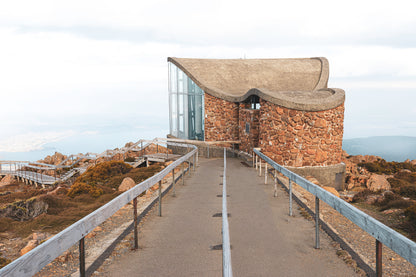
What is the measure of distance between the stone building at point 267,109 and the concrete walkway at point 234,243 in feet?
26.8

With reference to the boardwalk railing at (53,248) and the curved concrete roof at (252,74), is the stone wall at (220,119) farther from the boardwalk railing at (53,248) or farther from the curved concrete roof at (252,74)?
the boardwalk railing at (53,248)

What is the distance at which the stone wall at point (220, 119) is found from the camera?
23.6 m

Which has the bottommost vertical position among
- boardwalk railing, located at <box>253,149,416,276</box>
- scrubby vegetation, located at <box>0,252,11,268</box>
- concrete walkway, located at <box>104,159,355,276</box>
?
scrubby vegetation, located at <box>0,252,11,268</box>

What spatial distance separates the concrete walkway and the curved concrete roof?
14.9 m

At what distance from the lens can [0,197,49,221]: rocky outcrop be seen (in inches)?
430

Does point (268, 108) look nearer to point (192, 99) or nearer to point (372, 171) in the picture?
point (192, 99)

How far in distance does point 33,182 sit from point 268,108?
18512mm

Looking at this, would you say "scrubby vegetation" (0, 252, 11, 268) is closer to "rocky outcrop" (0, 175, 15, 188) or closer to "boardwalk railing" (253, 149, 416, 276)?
"boardwalk railing" (253, 149, 416, 276)

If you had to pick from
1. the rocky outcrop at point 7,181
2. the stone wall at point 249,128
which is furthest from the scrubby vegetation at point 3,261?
the rocky outcrop at point 7,181

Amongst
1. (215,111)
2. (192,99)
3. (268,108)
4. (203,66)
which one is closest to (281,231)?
(268,108)

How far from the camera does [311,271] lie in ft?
14.4

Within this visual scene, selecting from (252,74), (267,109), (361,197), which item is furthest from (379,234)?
(252,74)

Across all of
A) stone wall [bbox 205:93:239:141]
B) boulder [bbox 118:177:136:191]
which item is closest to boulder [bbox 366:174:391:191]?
stone wall [bbox 205:93:239:141]

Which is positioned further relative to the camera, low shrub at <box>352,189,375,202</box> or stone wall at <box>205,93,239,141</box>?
stone wall at <box>205,93,239,141</box>
